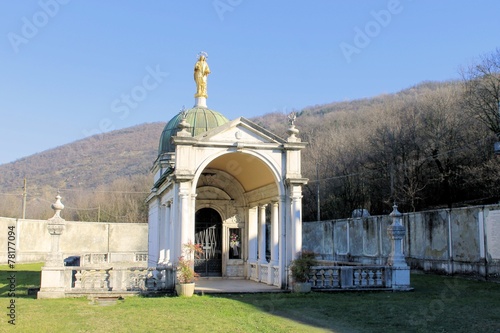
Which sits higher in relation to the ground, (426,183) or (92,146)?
(92,146)

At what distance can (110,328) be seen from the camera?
37.9ft

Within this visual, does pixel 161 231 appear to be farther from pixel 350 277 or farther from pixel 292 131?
pixel 350 277

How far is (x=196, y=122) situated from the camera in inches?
1006

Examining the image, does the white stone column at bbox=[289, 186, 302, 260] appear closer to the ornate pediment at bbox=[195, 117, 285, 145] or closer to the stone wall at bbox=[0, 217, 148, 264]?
the ornate pediment at bbox=[195, 117, 285, 145]

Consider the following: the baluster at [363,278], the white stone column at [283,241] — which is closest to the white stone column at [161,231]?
the white stone column at [283,241]

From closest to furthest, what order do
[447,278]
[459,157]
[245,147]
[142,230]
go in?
[245,147] < [447,278] < [459,157] < [142,230]

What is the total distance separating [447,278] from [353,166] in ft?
90.3

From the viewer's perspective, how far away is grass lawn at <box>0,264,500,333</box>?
11.7 meters

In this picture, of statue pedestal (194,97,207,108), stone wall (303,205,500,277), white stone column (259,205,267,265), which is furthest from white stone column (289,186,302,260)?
statue pedestal (194,97,207,108)

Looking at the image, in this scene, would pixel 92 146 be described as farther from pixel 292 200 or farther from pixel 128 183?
pixel 292 200

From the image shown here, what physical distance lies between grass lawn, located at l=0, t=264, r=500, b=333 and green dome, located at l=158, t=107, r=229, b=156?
10145 millimetres

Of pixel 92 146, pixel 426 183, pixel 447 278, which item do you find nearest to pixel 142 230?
pixel 426 183

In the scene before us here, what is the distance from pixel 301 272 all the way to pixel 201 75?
12.2 meters

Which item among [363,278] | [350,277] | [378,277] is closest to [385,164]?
[378,277]
